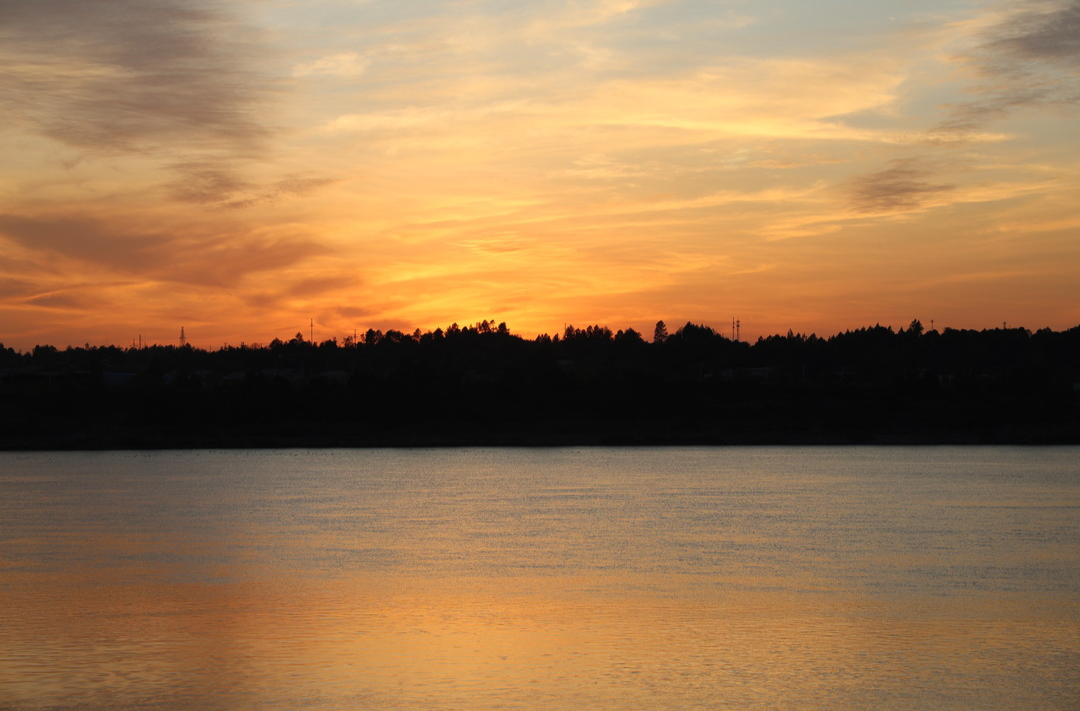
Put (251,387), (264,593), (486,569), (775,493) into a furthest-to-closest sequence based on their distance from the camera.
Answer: (251,387)
(775,493)
(486,569)
(264,593)

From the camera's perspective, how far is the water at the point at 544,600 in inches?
738

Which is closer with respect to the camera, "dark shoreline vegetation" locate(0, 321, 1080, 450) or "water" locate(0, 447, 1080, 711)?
"water" locate(0, 447, 1080, 711)

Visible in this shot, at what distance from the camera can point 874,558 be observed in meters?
33.5

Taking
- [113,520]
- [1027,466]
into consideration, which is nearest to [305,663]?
[113,520]

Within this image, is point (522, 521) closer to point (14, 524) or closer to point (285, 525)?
point (285, 525)

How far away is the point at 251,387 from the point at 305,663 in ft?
368

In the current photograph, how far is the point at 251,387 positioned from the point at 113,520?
83.7m

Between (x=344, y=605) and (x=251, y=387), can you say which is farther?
(x=251, y=387)

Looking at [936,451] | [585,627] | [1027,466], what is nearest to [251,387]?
[936,451]

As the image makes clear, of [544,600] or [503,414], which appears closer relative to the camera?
[544,600]

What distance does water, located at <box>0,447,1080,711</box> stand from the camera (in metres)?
18.7

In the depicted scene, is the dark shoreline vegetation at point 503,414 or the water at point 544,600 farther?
the dark shoreline vegetation at point 503,414

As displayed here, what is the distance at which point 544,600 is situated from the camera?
2688 centimetres

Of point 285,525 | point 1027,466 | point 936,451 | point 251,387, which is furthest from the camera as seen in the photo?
point 251,387
